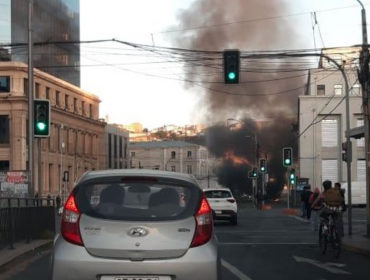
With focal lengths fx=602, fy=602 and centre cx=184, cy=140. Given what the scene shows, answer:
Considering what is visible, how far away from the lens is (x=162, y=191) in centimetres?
602

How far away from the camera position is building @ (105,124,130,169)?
339 ft

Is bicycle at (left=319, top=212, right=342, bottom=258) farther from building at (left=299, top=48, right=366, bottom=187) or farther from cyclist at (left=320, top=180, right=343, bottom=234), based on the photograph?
building at (left=299, top=48, right=366, bottom=187)

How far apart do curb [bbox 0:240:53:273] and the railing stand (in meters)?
0.44

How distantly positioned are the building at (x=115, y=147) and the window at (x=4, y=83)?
3281cm

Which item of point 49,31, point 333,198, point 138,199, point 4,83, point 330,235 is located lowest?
point 330,235

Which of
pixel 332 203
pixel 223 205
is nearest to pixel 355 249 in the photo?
pixel 332 203

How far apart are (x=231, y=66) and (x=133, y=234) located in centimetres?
1395

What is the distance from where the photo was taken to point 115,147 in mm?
107062

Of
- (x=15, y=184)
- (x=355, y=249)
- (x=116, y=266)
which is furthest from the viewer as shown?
(x=15, y=184)

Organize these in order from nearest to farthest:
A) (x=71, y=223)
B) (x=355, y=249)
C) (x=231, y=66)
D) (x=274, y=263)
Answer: (x=71, y=223)
(x=274, y=263)
(x=355, y=249)
(x=231, y=66)

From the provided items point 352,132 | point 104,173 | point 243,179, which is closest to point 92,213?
point 104,173

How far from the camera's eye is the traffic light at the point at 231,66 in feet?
62.5

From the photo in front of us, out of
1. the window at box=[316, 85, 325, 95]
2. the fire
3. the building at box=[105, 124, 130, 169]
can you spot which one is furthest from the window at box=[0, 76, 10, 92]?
the window at box=[316, 85, 325, 95]

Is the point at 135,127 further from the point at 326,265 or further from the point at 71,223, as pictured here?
the point at 71,223
